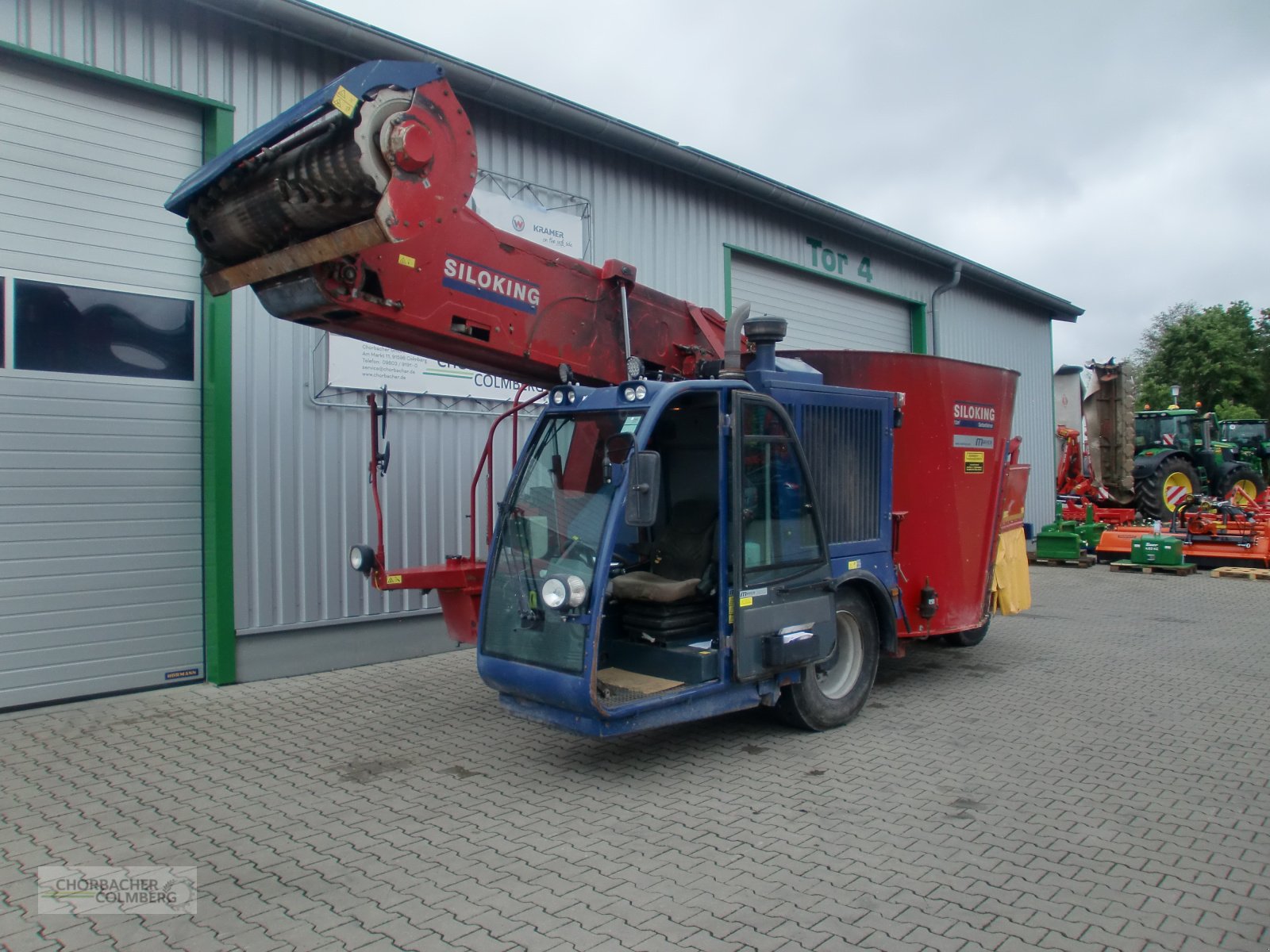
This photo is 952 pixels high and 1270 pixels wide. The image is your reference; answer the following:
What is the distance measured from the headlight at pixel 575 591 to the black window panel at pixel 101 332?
434 cm

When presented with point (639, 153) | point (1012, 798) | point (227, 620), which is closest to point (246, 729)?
point (227, 620)

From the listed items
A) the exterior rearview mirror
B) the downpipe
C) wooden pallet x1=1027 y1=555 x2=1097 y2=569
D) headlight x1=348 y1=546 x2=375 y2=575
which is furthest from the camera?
the downpipe

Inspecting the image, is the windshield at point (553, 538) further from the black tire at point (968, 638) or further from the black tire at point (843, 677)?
the black tire at point (968, 638)

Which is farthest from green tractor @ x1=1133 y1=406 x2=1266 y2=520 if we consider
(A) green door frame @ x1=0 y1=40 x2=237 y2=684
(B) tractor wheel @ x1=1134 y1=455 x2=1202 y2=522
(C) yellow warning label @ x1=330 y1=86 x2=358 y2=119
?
(C) yellow warning label @ x1=330 y1=86 x2=358 y2=119

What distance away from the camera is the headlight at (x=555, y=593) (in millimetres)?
4652

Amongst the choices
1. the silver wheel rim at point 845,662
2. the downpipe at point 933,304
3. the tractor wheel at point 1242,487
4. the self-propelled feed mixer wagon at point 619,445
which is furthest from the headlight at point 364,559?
the tractor wheel at point 1242,487

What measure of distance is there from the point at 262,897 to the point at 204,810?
1183 millimetres

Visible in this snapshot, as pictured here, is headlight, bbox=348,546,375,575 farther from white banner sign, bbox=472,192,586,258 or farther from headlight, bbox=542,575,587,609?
white banner sign, bbox=472,192,586,258

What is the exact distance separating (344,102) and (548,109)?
5.46m

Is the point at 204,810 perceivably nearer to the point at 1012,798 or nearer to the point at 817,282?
the point at 1012,798

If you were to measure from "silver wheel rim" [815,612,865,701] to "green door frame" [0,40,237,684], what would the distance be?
4721 mm

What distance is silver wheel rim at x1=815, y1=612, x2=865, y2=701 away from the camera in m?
6.16

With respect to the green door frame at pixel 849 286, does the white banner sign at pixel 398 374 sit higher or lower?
lower

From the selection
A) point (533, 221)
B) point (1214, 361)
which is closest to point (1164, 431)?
point (533, 221)
